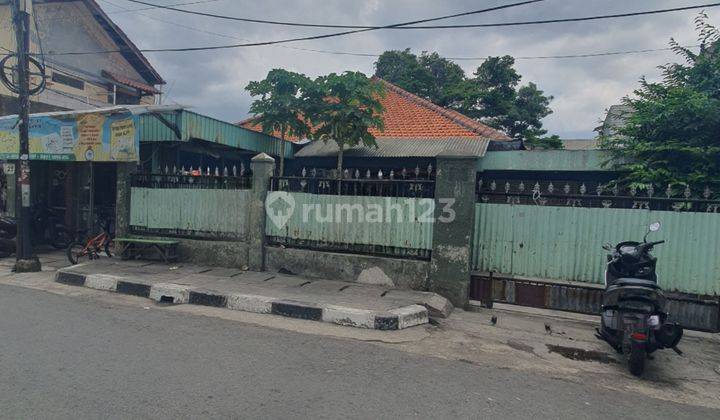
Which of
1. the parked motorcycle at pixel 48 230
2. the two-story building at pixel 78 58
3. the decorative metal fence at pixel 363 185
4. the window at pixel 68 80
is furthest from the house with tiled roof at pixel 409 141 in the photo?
the window at pixel 68 80

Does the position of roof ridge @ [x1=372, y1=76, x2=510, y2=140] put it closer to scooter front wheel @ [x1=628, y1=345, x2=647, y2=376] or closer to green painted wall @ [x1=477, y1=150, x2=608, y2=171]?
green painted wall @ [x1=477, y1=150, x2=608, y2=171]

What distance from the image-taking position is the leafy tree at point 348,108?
944 centimetres

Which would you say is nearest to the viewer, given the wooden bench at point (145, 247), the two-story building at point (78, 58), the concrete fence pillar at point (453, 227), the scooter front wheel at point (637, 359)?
the scooter front wheel at point (637, 359)

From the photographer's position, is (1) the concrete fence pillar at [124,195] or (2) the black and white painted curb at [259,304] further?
(1) the concrete fence pillar at [124,195]

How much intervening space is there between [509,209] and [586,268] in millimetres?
1329

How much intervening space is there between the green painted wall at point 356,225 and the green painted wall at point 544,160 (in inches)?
152

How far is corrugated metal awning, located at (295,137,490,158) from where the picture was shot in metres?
10.0

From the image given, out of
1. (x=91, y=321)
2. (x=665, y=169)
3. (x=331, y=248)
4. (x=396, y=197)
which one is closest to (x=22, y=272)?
(x=91, y=321)

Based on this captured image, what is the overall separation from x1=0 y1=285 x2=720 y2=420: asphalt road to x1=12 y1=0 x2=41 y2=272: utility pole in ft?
12.6

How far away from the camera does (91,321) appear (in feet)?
16.1

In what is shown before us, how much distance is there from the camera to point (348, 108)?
9.52m

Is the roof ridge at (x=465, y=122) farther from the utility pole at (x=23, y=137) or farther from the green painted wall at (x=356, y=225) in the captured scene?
the utility pole at (x=23, y=137)

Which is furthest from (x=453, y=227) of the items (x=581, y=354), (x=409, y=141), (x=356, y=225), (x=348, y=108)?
(x=409, y=141)

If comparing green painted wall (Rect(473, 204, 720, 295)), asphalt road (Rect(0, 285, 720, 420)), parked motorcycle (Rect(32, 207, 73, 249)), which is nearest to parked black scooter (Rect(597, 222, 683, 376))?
asphalt road (Rect(0, 285, 720, 420))
